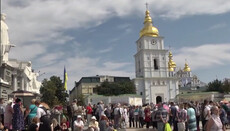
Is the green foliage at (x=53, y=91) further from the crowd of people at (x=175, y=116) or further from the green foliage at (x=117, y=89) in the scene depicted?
the green foliage at (x=117, y=89)

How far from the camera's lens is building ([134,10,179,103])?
72312 mm

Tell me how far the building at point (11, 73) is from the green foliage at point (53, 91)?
12.5 feet

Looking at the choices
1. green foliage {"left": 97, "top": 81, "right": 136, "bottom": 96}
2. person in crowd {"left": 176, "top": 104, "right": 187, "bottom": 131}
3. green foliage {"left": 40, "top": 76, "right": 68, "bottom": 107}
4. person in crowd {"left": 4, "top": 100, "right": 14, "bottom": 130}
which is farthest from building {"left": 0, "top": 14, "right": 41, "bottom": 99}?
green foliage {"left": 97, "top": 81, "right": 136, "bottom": 96}

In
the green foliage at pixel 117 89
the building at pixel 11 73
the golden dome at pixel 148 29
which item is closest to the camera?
the building at pixel 11 73

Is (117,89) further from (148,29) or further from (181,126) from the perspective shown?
(181,126)

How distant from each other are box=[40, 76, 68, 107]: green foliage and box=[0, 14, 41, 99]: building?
3.79 m

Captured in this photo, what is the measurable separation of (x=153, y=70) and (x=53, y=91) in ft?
124

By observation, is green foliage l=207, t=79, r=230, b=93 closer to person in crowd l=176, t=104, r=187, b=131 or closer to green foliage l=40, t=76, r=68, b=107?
green foliage l=40, t=76, r=68, b=107

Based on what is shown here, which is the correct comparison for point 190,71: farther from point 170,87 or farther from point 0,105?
point 0,105

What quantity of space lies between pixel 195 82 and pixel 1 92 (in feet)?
403

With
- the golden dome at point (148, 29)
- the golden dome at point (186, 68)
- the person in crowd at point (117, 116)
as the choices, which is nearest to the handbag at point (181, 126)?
the person in crowd at point (117, 116)

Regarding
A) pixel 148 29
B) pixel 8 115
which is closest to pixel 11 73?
pixel 8 115

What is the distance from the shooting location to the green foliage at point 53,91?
3988cm

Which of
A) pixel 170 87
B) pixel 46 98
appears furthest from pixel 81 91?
pixel 46 98
